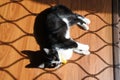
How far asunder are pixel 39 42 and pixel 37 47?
0.05 m

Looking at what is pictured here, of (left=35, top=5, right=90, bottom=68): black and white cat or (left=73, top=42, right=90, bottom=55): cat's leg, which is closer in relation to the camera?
(left=35, top=5, right=90, bottom=68): black and white cat

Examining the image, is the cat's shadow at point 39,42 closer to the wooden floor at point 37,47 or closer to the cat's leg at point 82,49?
the wooden floor at point 37,47

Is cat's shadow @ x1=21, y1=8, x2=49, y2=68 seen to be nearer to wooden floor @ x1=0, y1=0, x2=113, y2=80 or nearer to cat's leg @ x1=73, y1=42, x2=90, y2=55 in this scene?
wooden floor @ x1=0, y1=0, x2=113, y2=80

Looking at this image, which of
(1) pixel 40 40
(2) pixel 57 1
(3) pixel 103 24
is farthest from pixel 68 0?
(1) pixel 40 40

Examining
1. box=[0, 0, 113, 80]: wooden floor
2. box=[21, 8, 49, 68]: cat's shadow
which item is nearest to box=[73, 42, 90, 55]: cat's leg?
box=[0, 0, 113, 80]: wooden floor

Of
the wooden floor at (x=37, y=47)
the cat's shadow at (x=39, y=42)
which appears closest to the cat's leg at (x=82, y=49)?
the wooden floor at (x=37, y=47)

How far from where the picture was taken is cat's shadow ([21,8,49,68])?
986mm

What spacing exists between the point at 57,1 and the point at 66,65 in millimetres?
332

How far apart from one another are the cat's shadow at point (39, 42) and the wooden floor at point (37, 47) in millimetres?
23

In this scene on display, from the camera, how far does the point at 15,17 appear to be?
1.17 metres

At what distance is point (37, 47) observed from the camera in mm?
1096

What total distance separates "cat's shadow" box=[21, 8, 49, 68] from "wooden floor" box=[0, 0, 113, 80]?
0.02 m

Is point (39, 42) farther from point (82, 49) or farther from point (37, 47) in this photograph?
point (82, 49)

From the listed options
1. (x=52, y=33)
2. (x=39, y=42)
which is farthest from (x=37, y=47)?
(x=52, y=33)
